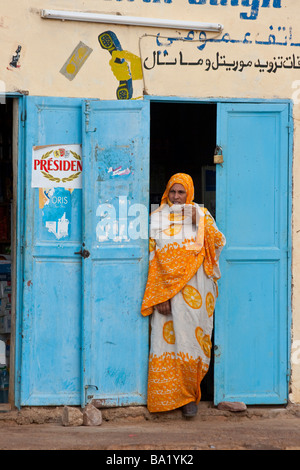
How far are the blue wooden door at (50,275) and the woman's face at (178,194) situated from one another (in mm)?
739

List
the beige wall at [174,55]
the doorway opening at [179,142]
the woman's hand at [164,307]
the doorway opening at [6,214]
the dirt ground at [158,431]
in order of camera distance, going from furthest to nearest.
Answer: the doorway opening at [179,142], the doorway opening at [6,214], the woman's hand at [164,307], the beige wall at [174,55], the dirt ground at [158,431]

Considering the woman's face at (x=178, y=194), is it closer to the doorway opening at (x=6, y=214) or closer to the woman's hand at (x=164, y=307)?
the woman's hand at (x=164, y=307)

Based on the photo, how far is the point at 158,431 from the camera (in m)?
5.05

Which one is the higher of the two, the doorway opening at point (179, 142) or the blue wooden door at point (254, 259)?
the doorway opening at point (179, 142)

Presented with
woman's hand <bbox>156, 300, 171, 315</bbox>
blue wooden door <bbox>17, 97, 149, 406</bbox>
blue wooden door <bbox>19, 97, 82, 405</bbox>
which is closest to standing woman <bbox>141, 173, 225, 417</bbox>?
woman's hand <bbox>156, 300, 171, 315</bbox>

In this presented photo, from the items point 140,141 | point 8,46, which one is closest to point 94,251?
point 140,141

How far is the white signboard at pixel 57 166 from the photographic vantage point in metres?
5.19

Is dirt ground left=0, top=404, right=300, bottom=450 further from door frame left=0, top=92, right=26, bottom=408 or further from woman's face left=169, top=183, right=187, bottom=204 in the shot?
woman's face left=169, top=183, right=187, bottom=204

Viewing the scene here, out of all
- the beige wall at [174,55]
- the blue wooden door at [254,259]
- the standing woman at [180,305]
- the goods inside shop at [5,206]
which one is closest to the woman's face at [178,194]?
the standing woman at [180,305]

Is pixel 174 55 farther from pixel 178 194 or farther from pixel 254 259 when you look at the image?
pixel 254 259

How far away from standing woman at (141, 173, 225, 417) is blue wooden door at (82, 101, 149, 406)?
0.31ft

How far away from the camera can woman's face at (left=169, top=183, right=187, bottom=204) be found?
5383 mm

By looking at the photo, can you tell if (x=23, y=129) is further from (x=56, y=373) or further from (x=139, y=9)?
(x=56, y=373)

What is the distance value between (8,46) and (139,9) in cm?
104
